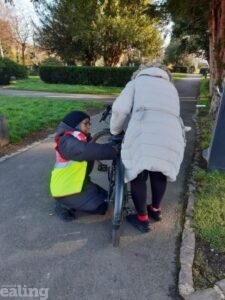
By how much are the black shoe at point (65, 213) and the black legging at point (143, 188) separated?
0.79m

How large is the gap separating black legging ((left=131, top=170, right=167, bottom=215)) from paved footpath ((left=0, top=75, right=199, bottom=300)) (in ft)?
0.98

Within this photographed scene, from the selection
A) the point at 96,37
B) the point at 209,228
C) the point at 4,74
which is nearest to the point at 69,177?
the point at 209,228

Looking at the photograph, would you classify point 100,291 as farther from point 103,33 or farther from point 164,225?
point 103,33

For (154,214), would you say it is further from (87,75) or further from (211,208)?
(87,75)

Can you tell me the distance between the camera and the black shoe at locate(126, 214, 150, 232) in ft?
11.9

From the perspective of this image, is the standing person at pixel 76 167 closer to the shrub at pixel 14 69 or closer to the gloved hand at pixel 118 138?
the gloved hand at pixel 118 138

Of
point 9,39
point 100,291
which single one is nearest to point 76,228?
point 100,291

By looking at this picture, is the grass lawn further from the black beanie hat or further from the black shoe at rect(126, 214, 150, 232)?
the black beanie hat

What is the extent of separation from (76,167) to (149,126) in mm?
1028

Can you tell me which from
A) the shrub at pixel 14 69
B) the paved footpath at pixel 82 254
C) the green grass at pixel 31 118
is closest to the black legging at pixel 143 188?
the paved footpath at pixel 82 254

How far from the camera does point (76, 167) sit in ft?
12.2

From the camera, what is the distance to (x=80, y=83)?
26031mm

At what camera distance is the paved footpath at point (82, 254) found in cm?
276

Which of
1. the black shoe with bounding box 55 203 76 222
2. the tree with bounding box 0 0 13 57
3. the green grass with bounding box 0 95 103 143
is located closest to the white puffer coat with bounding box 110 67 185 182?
the black shoe with bounding box 55 203 76 222
